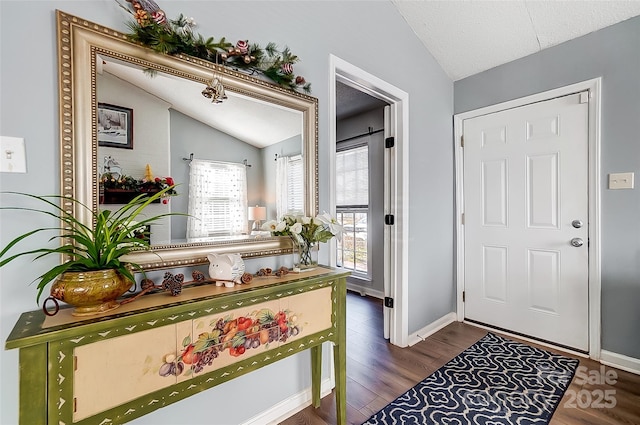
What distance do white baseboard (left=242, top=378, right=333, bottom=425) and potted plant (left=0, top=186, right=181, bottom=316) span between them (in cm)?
103

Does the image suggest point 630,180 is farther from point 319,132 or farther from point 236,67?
point 236,67

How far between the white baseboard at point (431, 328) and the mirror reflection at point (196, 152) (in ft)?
5.56

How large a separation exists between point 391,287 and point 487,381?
0.90 meters

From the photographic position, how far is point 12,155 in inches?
37.7

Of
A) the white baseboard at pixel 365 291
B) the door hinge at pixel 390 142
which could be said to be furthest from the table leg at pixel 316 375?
the white baseboard at pixel 365 291

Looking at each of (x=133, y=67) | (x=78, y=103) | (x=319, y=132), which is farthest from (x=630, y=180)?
(x=78, y=103)

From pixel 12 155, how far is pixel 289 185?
1080mm

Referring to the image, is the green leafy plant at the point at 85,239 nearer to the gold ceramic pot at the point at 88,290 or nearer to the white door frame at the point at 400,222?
the gold ceramic pot at the point at 88,290

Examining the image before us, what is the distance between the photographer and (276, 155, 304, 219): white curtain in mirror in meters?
1.62

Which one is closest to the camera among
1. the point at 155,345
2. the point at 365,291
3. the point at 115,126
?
the point at 155,345

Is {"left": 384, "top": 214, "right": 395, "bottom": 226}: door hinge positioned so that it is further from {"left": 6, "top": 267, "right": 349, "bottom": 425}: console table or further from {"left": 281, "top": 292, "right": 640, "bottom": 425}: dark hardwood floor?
{"left": 6, "top": 267, "right": 349, "bottom": 425}: console table

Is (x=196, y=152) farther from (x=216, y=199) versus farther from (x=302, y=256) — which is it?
(x=302, y=256)

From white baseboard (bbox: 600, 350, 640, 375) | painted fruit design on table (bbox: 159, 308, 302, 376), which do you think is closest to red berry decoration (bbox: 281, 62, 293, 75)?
painted fruit design on table (bbox: 159, 308, 302, 376)

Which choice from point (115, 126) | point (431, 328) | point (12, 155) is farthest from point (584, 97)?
point (12, 155)
